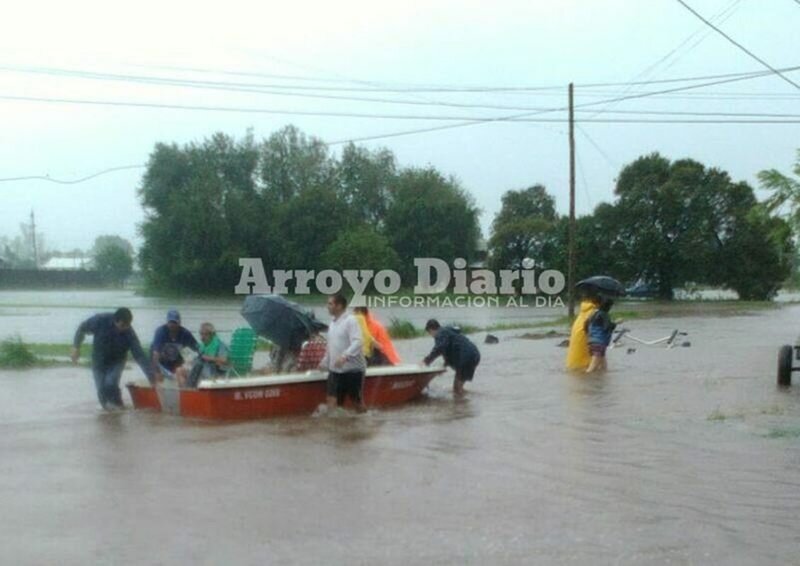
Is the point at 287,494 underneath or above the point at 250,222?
underneath

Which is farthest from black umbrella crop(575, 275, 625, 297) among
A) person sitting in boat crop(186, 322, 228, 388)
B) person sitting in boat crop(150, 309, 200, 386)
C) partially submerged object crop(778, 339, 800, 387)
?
person sitting in boat crop(150, 309, 200, 386)

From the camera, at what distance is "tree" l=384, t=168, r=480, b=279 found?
5241 centimetres

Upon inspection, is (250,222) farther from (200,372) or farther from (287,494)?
(287,494)

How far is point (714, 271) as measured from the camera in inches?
2670

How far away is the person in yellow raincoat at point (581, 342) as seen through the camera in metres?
21.5

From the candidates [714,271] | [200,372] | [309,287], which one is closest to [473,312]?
[309,287]

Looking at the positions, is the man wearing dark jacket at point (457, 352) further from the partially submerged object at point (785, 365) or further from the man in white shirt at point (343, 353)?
the partially submerged object at point (785, 365)

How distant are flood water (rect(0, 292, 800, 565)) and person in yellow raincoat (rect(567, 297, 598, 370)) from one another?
2.26 m

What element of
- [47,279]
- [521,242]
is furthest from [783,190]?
[47,279]

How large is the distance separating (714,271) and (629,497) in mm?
59693

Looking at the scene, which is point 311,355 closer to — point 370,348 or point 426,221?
point 370,348

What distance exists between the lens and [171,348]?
56.6ft

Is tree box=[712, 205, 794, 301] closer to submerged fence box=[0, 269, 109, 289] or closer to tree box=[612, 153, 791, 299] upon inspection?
tree box=[612, 153, 791, 299]

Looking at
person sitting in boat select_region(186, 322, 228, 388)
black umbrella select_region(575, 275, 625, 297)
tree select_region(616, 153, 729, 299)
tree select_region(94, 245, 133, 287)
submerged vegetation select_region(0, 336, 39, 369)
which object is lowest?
submerged vegetation select_region(0, 336, 39, 369)
